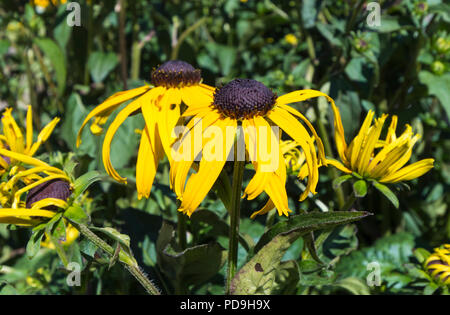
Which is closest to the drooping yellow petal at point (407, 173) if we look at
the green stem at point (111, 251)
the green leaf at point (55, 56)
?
the green stem at point (111, 251)

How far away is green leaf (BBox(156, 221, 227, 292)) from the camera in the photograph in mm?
954

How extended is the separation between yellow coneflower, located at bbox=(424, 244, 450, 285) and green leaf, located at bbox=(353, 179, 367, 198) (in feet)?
0.86

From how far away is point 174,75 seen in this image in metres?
0.93

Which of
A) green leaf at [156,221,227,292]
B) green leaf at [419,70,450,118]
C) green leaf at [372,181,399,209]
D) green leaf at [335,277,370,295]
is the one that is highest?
green leaf at [419,70,450,118]

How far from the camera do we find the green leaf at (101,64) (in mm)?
1643

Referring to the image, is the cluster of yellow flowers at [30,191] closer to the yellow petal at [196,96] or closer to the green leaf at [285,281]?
the yellow petal at [196,96]

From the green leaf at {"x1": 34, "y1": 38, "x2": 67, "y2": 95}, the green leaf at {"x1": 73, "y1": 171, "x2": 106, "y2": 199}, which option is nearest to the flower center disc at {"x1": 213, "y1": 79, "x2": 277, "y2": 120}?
the green leaf at {"x1": 73, "y1": 171, "x2": 106, "y2": 199}

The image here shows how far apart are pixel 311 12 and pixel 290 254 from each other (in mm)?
818

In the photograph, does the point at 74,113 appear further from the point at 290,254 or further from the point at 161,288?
the point at 290,254

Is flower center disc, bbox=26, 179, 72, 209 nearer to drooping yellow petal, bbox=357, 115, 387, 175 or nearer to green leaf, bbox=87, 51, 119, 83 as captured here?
drooping yellow petal, bbox=357, 115, 387, 175

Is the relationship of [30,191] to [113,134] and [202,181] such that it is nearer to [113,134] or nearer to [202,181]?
[113,134]
